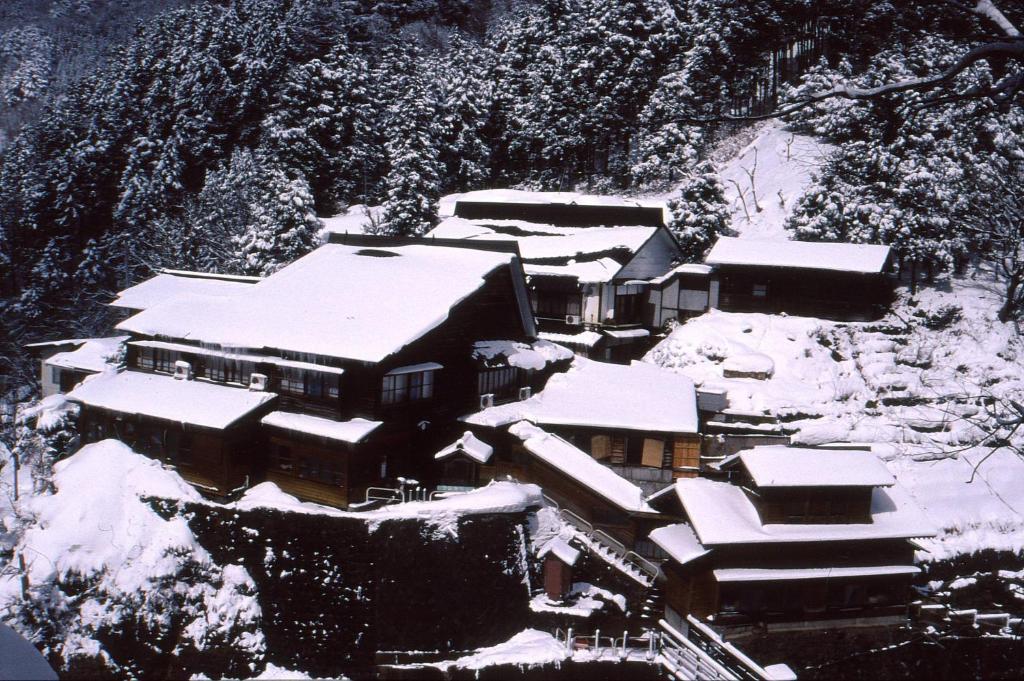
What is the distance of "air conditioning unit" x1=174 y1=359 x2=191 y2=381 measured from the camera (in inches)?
1037

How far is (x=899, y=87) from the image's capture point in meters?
4.05

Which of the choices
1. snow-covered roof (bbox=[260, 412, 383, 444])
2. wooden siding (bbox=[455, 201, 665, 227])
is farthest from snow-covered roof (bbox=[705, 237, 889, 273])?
snow-covered roof (bbox=[260, 412, 383, 444])

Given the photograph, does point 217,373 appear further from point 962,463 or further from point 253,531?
point 962,463

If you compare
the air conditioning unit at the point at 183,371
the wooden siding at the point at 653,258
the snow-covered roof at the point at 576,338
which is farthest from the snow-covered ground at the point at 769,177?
the air conditioning unit at the point at 183,371

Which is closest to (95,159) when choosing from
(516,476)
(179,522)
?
(179,522)

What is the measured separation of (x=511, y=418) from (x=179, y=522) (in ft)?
37.4

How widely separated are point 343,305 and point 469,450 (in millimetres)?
6859

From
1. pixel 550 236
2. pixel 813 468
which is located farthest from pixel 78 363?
pixel 813 468

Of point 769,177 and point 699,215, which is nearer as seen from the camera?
point 699,215

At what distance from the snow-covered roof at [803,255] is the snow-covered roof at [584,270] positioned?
4871mm

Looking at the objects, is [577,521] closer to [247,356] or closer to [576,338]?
[576,338]

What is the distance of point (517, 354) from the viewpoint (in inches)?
1089

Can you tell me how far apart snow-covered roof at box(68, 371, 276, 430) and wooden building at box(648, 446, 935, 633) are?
558 inches

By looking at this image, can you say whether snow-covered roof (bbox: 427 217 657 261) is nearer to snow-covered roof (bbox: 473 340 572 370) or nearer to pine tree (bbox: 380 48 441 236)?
pine tree (bbox: 380 48 441 236)
